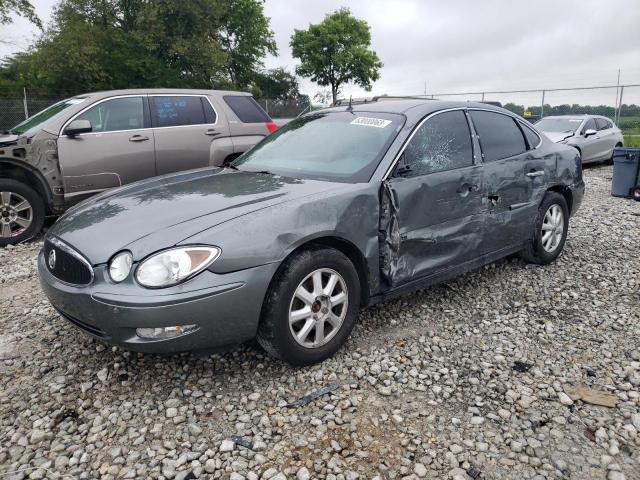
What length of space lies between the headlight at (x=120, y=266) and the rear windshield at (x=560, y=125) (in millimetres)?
12212

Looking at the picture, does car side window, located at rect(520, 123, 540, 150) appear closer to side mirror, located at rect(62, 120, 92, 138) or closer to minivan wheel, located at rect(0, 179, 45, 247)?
side mirror, located at rect(62, 120, 92, 138)

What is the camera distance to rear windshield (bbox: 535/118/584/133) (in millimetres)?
12449

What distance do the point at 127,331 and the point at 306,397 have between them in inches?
39.9

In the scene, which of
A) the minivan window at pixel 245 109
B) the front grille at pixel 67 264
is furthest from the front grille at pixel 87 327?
the minivan window at pixel 245 109

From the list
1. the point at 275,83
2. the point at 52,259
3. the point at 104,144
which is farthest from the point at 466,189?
the point at 275,83

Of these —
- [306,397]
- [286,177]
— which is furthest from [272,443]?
[286,177]

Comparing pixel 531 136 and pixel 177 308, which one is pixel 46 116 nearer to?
pixel 177 308

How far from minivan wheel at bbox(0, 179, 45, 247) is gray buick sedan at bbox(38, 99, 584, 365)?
290 centimetres

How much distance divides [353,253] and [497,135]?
1.91 m

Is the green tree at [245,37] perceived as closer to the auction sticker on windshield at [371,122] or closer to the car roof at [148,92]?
the car roof at [148,92]

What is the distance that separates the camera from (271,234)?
2.67 meters

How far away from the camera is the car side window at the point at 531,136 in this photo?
4.48 meters

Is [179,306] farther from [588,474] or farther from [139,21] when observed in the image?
[139,21]

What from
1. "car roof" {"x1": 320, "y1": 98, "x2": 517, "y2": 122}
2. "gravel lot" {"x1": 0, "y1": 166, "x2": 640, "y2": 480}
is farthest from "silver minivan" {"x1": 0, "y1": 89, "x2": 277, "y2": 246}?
"car roof" {"x1": 320, "y1": 98, "x2": 517, "y2": 122}
